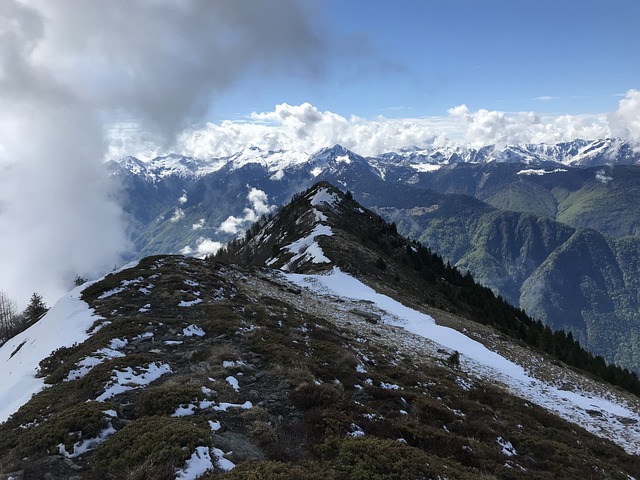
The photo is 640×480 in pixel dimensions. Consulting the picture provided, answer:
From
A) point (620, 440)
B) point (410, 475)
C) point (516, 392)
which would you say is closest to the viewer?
point (410, 475)

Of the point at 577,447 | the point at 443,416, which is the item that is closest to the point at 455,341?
the point at 577,447

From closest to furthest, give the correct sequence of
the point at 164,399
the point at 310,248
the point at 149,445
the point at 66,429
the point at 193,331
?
the point at 149,445
the point at 66,429
the point at 164,399
the point at 193,331
the point at 310,248

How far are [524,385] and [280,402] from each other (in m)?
21.8

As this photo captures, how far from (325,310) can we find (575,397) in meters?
20.9

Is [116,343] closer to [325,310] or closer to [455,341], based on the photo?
[325,310]

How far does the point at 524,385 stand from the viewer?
27.5 m

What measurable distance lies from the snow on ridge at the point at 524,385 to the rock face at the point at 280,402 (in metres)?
0.16

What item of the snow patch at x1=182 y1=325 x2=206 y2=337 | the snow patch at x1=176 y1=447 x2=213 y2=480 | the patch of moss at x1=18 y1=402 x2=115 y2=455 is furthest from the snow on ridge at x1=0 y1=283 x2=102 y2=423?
the snow patch at x1=176 y1=447 x2=213 y2=480

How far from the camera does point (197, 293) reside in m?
30.1

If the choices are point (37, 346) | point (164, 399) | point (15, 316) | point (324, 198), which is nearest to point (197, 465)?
point (164, 399)

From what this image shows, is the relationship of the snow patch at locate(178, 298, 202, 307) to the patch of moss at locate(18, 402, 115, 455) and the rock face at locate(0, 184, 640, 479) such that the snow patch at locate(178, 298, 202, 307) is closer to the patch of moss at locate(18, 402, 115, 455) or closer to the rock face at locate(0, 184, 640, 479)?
the rock face at locate(0, 184, 640, 479)

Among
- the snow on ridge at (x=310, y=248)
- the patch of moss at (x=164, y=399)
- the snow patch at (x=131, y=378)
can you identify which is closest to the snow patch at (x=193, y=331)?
the snow patch at (x=131, y=378)

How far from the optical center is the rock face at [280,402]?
9.70 m

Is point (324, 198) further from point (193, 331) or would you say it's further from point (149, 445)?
point (149, 445)
